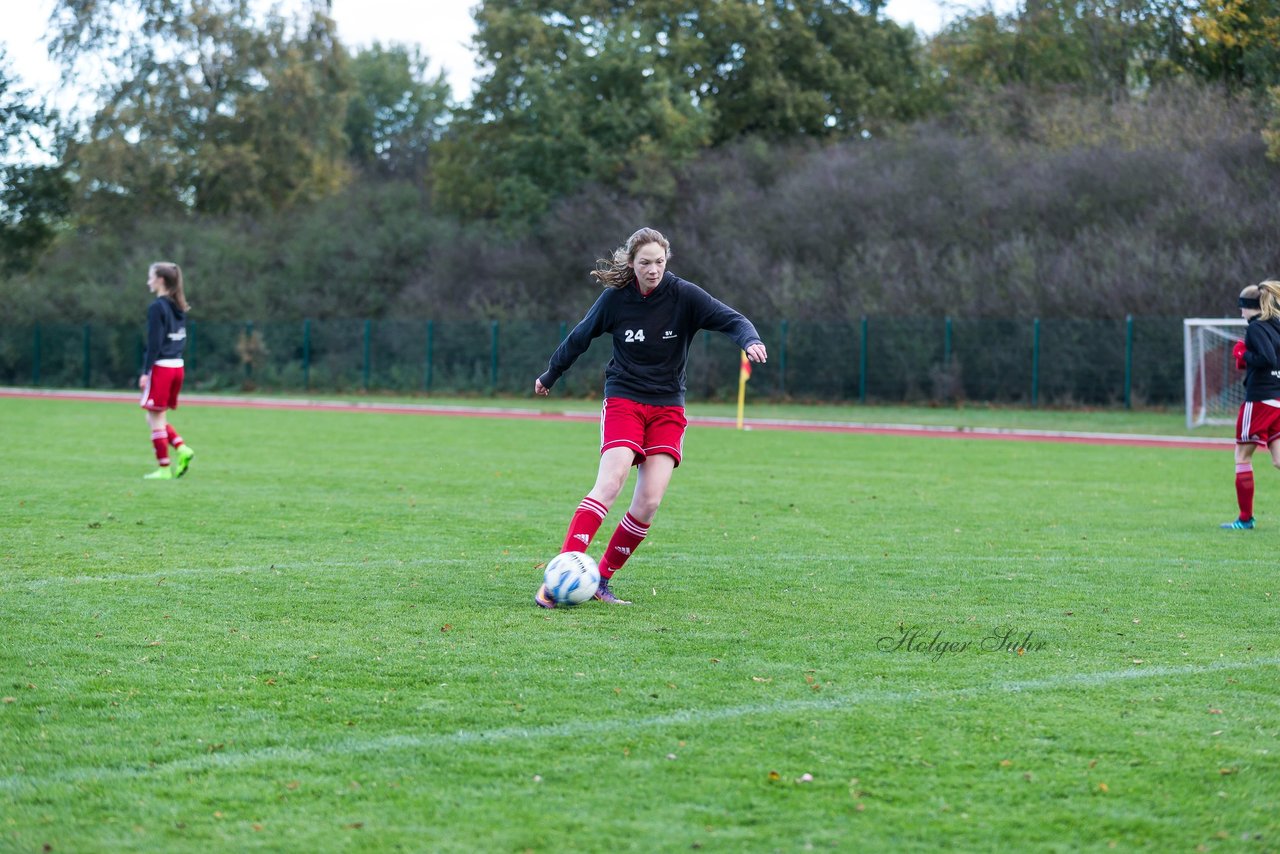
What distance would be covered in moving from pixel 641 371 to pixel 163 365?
27.2ft

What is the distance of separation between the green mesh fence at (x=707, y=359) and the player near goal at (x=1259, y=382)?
21.3 metres

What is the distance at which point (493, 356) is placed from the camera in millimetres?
41062

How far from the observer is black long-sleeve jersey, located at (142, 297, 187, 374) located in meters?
14.3

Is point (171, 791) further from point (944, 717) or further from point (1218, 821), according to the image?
point (1218, 821)

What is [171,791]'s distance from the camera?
4273 millimetres

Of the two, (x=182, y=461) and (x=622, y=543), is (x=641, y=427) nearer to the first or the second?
(x=622, y=543)

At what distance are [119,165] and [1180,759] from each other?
5087 cm

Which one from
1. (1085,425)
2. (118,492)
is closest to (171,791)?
(118,492)

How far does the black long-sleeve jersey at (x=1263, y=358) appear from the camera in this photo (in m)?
10.9

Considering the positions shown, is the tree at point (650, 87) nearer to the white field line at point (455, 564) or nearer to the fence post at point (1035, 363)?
the fence post at point (1035, 363)

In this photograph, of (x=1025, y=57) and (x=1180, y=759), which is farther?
(x=1025, y=57)

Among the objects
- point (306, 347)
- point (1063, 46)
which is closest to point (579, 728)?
point (306, 347)

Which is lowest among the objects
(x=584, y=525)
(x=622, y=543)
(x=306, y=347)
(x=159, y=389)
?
(x=622, y=543)

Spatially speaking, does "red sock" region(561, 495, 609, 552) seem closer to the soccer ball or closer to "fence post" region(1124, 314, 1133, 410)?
the soccer ball
